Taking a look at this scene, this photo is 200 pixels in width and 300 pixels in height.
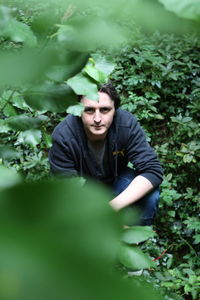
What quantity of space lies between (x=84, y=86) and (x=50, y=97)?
9 cm

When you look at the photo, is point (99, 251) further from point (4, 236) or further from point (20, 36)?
point (20, 36)

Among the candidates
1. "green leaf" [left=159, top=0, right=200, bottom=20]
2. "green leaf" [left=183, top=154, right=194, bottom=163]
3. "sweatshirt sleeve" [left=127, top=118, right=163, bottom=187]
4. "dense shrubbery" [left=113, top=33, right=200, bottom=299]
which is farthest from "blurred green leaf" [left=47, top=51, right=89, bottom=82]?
"green leaf" [left=183, top=154, right=194, bottom=163]

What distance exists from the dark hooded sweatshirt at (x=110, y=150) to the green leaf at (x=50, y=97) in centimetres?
127

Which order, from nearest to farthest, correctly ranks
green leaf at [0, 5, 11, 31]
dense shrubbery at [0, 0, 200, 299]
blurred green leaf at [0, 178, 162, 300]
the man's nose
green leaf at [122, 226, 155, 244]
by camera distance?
blurred green leaf at [0, 178, 162, 300] → green leaf at [0, 5, 11, 31] → green leaf at [122, 226, 155, 244] → the man's nose → dense shrubbery at [0, 0, 200, 299]

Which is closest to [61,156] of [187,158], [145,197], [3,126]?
[145,197]

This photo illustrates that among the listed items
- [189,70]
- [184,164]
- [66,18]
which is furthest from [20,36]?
[189,70]

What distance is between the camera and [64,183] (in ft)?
0.54

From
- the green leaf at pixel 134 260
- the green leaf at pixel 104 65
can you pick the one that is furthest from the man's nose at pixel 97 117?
the green leaf at pixel 134 260

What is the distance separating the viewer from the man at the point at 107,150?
72.2 inches

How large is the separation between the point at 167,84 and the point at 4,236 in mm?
3564

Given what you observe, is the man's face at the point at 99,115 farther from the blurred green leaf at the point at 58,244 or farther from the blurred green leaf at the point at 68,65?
the blurred green leaf at the point at 58,244

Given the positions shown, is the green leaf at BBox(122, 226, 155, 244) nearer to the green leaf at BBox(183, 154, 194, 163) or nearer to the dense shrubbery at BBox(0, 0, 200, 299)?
the dense shrubbery at BBox(0, 0, 200, 299)

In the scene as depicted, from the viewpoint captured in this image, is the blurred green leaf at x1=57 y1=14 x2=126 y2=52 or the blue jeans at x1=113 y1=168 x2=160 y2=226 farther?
the blue jeans at x1=113 y1=168 x2=160 y2=226

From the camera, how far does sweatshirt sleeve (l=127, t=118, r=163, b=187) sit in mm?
1961
